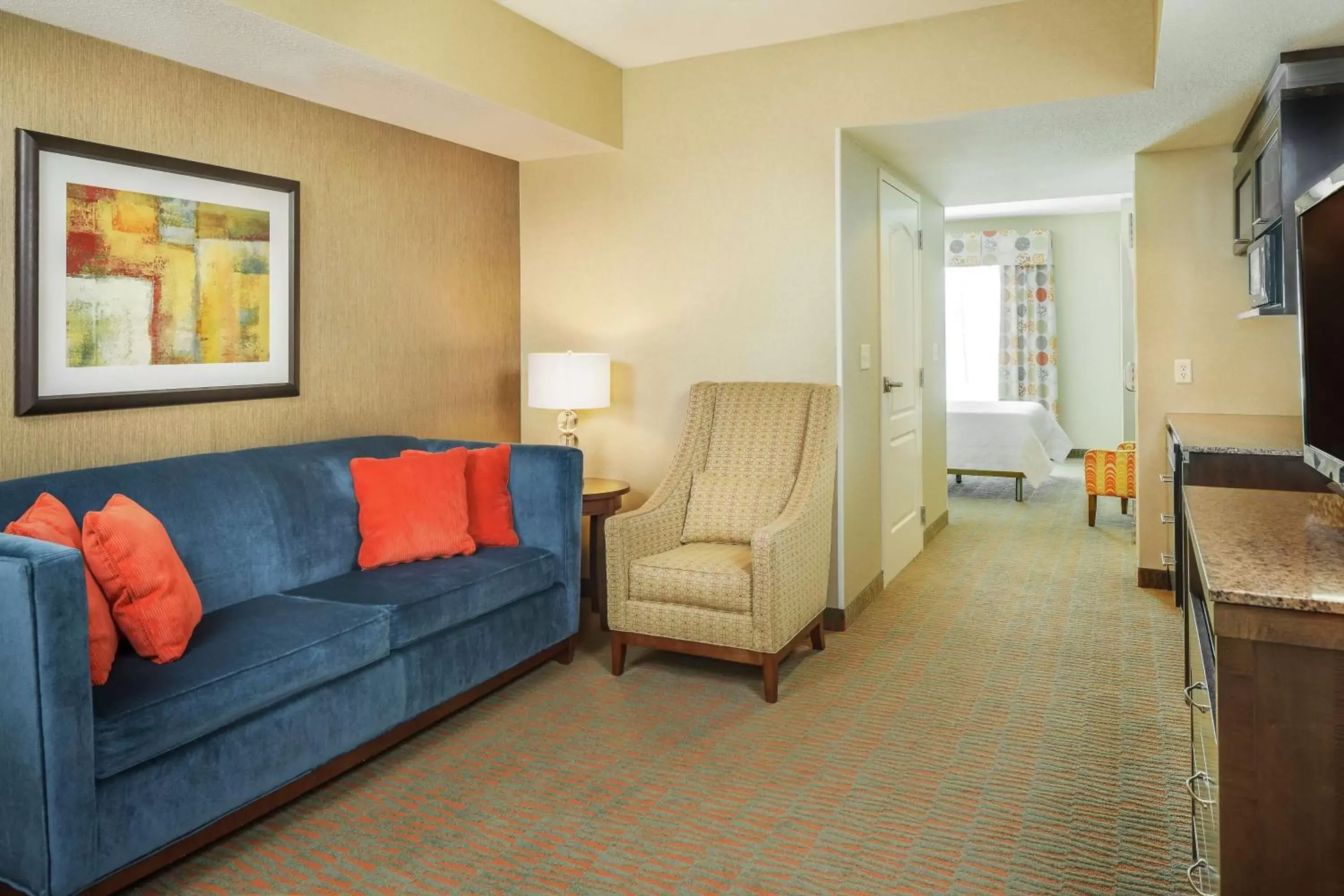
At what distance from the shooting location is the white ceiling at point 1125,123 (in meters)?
2.71

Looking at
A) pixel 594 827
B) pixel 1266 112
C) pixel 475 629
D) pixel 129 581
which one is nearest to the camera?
pixel 129 581

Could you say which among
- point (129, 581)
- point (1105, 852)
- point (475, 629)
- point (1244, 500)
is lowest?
point (1105, 852)

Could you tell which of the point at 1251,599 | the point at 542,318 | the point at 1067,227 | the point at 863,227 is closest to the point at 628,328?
the point at 542,318

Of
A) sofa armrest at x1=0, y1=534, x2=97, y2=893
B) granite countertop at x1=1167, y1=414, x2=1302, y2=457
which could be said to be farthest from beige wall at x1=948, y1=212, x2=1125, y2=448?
sofa armrest at x1=0, y1=534, x2=97, y2=893

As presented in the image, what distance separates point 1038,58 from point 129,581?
11.5ft

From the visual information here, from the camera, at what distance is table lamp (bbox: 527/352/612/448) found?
405cm

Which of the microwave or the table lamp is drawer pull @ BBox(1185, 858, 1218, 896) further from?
the table lamp

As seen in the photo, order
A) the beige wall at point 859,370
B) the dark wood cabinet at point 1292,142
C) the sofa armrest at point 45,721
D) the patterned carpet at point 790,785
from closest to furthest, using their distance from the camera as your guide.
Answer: the sofa armrest at point 45,721 → the patterned carpet at point 790,785 → the dark wood cabinet at point 1292,142 → the beige wall at point 859,370

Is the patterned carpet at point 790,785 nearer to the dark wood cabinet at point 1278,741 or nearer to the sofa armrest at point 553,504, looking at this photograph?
the sofa armrest at point 553,504

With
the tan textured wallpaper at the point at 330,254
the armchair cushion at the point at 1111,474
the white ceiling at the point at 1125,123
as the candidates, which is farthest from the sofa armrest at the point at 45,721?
the armchair cushion at the point at 1111,474

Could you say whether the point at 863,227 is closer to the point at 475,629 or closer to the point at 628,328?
the point at 628,328

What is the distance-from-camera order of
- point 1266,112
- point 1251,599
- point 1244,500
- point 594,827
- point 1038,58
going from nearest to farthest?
point 1251,599, point 1244,500, point 594,827, point 1266,112, point 1038,58

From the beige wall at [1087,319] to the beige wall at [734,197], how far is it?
247 inches

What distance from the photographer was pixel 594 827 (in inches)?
93.7
